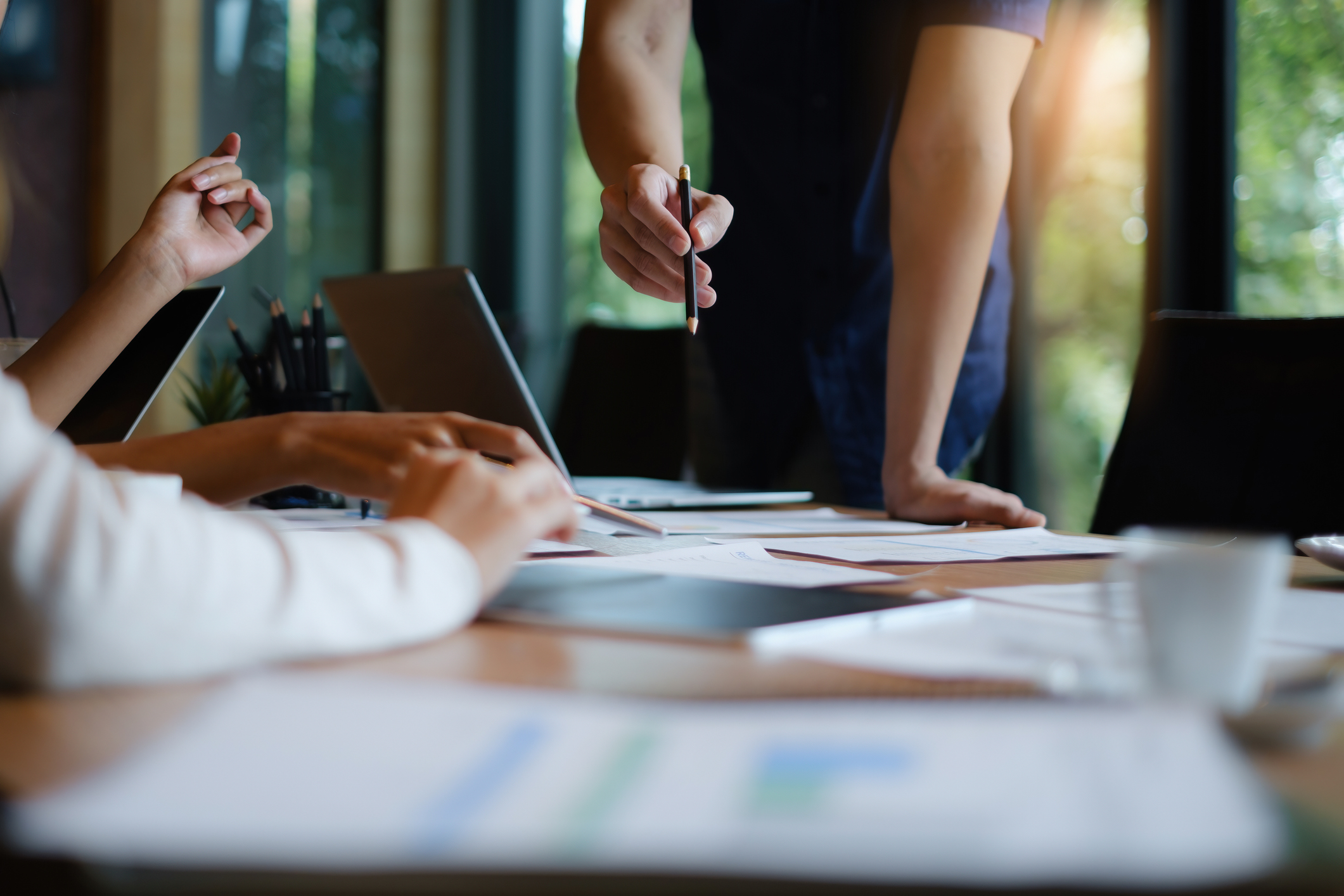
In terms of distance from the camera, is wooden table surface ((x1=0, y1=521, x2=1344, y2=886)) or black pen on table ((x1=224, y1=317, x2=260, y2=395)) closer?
wooden table surface ((x1=0, y1=521, x2=1344, y2=886))

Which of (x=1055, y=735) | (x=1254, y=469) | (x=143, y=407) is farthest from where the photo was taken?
(x=143, y=407)

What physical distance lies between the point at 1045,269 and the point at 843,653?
2.08 meters

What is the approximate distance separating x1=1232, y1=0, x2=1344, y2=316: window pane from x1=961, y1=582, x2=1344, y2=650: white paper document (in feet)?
5.26

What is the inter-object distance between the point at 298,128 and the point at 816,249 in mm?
2608

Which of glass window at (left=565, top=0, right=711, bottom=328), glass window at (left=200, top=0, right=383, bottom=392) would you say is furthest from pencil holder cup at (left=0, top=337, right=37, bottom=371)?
glass window at (left=565, top=0, right=711, bottom=328)

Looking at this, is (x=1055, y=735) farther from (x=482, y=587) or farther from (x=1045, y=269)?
(x=1045, y=269)

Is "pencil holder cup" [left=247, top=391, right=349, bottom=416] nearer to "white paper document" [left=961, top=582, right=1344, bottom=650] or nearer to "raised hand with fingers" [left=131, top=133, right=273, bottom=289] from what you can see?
"raised hand with fingers" [left=131, top=133, right=273, bottom=289]

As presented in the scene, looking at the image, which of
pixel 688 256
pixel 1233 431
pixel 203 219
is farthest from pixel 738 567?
pixel 203 219

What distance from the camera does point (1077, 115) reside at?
234 cm

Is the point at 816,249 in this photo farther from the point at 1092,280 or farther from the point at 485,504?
the point at 485,504

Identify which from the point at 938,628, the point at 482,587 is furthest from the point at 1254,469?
the point at 482,587

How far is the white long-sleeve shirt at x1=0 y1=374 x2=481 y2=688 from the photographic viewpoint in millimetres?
409

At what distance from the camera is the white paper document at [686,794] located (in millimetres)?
275

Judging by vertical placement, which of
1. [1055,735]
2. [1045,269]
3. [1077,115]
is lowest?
[1055,735]
